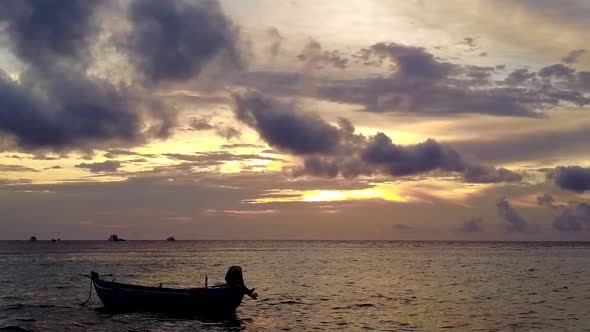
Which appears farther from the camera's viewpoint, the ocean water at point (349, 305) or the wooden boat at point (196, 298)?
the wooden boat at point (196, 298)

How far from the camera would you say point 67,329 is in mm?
34156

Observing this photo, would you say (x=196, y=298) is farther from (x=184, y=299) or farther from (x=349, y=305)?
(x=349, y=305)

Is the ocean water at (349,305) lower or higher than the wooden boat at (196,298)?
lower

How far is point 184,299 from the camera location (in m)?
37.6

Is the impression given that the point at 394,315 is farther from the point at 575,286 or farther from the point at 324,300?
the point at 575,286

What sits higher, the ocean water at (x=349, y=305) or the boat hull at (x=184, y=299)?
the boat hull at (x=184, y=299)

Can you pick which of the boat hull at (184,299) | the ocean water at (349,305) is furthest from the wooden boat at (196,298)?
the ocean water at (349,305)

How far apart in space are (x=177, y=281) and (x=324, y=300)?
79.6 feet

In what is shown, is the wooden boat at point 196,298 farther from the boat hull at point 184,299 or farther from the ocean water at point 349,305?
the ocean water at point 349,305

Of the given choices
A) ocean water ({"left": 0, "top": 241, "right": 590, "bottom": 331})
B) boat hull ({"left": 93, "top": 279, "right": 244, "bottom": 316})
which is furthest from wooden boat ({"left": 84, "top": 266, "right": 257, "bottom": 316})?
ocean water ({"left": 0, "top": 241, "right": 590, "bottom": 331})

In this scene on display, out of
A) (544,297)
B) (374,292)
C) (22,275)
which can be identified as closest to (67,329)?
(374,292)

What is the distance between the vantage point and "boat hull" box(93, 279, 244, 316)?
3753 centimetres

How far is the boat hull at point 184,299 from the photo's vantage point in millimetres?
37531

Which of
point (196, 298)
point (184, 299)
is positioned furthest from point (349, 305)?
point (184, 299)
